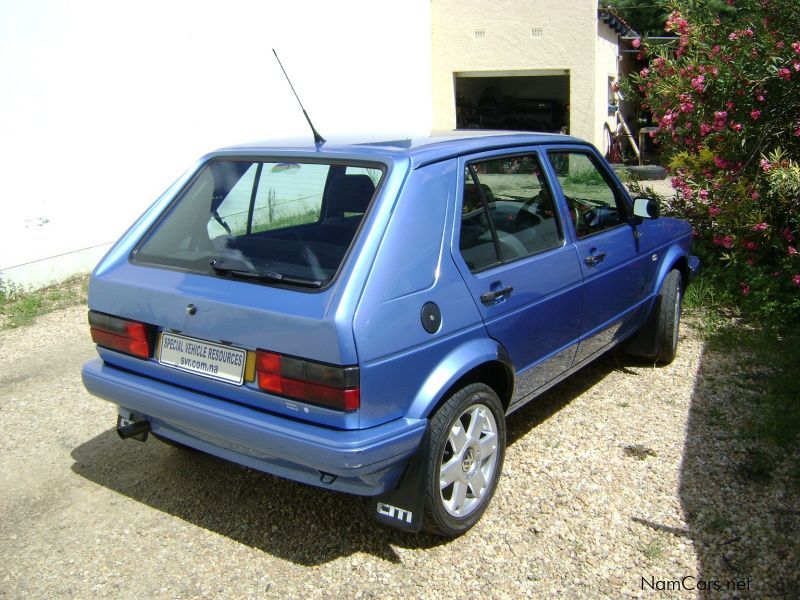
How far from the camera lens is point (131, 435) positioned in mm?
3629

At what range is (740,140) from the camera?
7.06 m

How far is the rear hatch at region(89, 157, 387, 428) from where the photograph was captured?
2.98 metres

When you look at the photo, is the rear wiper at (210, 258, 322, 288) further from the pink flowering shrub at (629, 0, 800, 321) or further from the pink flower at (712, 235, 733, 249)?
the pink flower at (712, 235, 733, 249)

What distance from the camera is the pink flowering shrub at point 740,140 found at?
660 cm

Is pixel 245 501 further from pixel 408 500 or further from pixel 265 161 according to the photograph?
pixel 265 161

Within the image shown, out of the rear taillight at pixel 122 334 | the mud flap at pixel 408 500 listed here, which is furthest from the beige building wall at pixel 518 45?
the mud flap at pixel 408 500

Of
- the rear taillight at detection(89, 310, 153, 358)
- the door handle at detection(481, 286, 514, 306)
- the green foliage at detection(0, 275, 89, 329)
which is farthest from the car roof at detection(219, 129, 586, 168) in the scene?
the green foliage at detection(0, 275, 89, 329)

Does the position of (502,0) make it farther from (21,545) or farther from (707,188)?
(21,545)

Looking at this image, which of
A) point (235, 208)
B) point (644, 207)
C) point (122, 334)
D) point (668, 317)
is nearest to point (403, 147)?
point (235, 208)

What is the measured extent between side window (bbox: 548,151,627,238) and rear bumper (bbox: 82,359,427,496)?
6.24ft

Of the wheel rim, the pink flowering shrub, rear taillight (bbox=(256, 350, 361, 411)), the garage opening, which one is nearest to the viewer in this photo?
rear taillight (bbox=(256, 350, 361, 411))

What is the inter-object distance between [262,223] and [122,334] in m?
0.85

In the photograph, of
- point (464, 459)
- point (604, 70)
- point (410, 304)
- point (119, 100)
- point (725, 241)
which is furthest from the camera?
point (604, 70)

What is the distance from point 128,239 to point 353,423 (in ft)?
5.11
